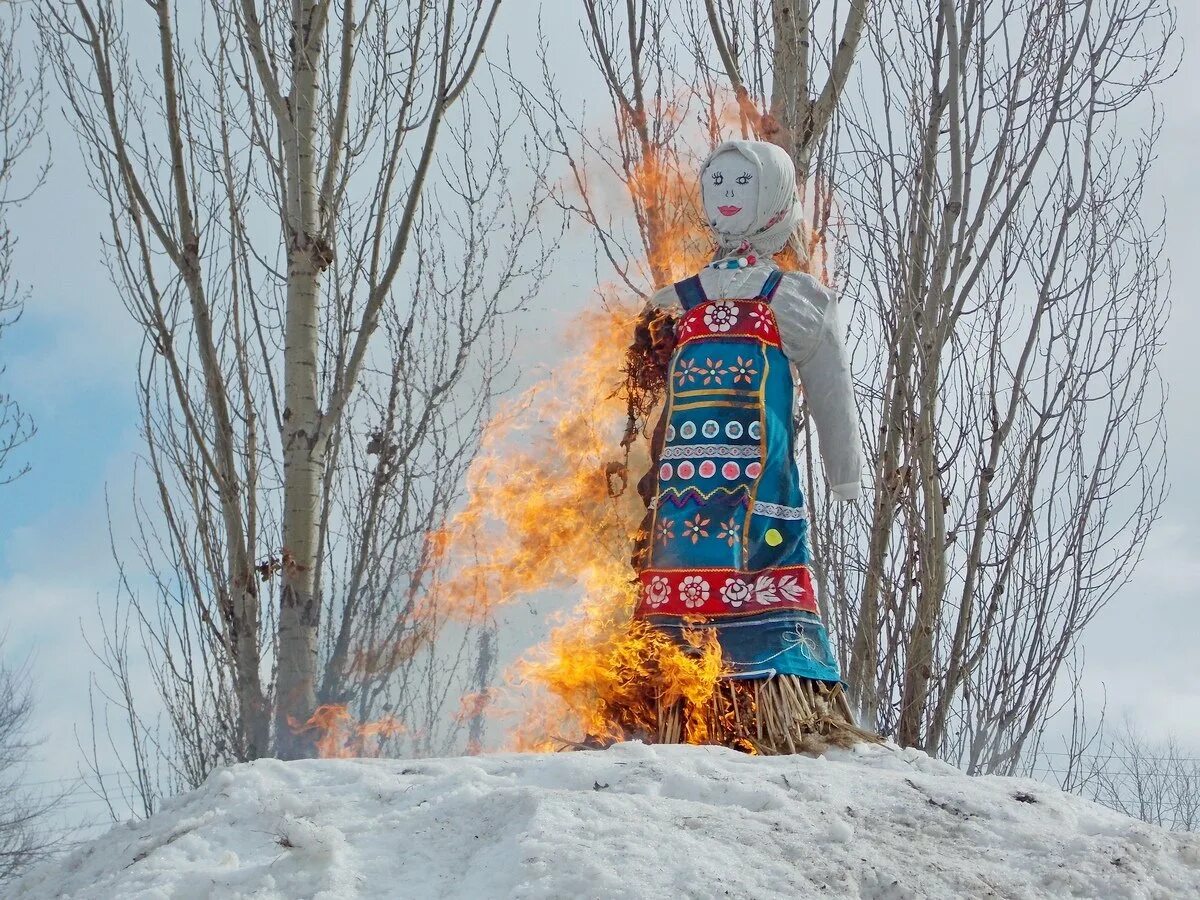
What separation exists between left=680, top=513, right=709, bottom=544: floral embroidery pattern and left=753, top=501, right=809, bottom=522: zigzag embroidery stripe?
0.16 meters

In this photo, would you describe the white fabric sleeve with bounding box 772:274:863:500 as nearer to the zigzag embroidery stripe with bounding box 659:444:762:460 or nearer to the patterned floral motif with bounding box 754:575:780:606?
the zigzag embroidery stripe with bounding box 659:444:762:460

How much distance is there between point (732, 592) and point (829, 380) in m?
0.81

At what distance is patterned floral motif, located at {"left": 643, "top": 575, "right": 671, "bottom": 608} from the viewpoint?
3.85 m

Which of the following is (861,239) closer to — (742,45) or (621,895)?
(742,45)

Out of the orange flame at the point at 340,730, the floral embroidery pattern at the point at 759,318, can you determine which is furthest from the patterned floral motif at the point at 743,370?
the orange flame at the point at 340,730

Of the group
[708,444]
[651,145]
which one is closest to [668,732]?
[708,444]

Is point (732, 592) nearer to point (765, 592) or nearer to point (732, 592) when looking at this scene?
point (732, 592)

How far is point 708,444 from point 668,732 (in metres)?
0.91

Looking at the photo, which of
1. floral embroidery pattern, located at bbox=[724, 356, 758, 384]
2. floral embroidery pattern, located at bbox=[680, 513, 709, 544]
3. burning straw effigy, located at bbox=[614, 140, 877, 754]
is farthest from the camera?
floral embroidery pattern, located at bbox=[724, 356, 758, 384]

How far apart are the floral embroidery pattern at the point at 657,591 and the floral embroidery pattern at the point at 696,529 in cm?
16

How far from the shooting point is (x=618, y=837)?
2.54m

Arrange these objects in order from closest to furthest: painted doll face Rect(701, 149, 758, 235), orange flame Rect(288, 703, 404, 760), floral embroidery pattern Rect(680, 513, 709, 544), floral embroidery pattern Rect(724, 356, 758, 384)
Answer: floral embroidery pattern Rect(680, 513, 709, 544)
floral embroidery pattern Rect(724, 356, 758, 384)
painted doll face Rect(701, 149, 758, 235)
orange flame Rect(288, 703, 404, 760)

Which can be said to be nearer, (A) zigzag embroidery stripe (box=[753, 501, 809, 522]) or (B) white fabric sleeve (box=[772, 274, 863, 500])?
(A) zigzag embroidery stripe (box=[753, 501, 809, 522])

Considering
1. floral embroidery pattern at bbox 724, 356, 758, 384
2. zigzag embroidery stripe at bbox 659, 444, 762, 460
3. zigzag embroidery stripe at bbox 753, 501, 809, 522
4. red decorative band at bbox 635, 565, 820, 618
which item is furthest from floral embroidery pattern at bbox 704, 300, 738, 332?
red decorative band at bbox 635, 565, 820, 618
